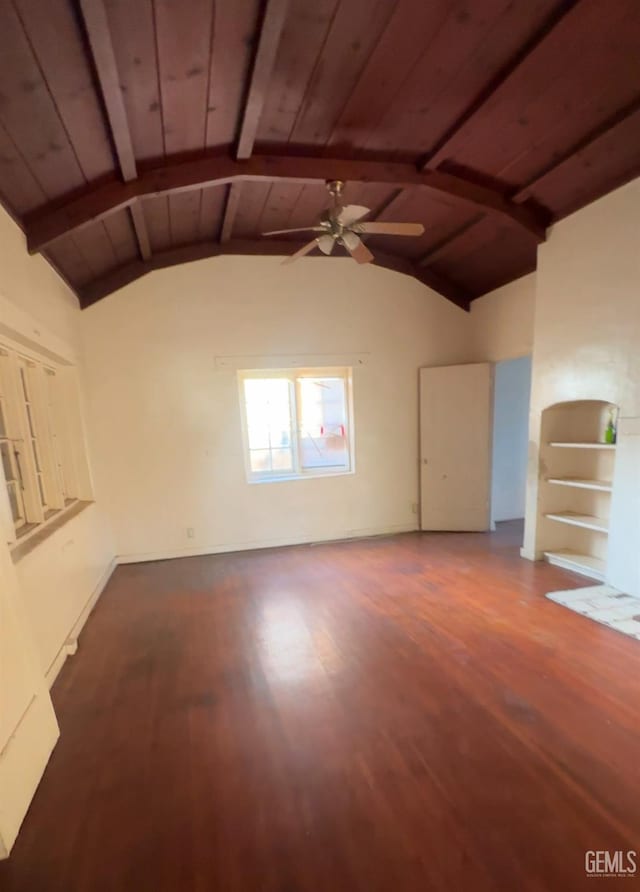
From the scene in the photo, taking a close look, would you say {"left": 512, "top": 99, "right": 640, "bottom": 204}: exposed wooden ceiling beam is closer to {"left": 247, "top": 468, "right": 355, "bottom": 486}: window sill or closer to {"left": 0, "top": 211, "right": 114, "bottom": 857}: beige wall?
{"left": 247, "top": 468, "right": 355, "bottom": 486}: window sill

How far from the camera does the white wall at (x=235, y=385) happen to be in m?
4.15

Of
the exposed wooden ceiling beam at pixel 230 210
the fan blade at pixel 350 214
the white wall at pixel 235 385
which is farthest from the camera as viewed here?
the white wall at pixel 235 385

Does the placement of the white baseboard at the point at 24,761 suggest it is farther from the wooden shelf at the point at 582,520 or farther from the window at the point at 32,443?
the wooden shelf at the point at 582,520

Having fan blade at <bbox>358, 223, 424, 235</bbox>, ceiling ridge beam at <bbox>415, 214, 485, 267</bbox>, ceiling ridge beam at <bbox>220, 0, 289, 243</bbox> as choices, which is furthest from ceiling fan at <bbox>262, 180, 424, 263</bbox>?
ceiling ridge beam at <bbox>415, 214, 485, 267</bbox>

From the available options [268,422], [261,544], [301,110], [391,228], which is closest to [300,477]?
[268,422]

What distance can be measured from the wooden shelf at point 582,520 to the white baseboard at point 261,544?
1.67 metres

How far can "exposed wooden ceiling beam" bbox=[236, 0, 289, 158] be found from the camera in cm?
168

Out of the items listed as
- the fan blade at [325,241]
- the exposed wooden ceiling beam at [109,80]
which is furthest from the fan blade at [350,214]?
the exposed wooden ceiling beam at [109,80]

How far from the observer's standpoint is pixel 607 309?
3090mm

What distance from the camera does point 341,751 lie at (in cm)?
178

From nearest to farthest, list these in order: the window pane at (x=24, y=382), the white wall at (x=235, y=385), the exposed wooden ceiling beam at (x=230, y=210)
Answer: the window pane at (x=24, y=382)
the exposed wooden ceiling beam at (x=230, y=210)
the white wall at (x=235, y=385)

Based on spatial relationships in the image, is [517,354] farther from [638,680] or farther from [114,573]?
[114,573]

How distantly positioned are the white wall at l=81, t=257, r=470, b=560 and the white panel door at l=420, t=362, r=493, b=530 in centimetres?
19

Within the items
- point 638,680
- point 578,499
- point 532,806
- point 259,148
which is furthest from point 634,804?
point 259,148
